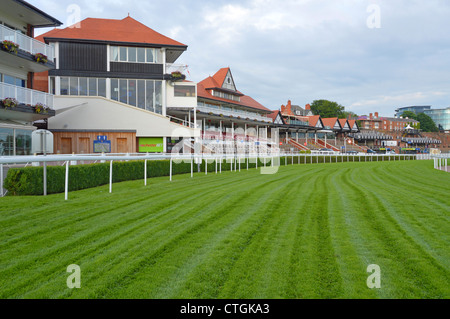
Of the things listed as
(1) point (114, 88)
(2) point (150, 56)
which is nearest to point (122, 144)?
(1) point (114, 88)

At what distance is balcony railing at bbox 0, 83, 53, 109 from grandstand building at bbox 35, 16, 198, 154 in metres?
5.72

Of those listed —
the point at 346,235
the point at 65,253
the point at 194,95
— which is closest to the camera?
the point at 65,253

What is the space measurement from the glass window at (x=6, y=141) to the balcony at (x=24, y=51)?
3.76m

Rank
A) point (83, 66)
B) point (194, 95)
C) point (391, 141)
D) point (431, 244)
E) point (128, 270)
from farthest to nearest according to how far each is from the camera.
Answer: point (391, 141) → point (194, 95) → point (83, 66) → point (431, 244) → point (128, 270)

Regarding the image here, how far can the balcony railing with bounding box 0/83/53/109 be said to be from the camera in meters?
17.8

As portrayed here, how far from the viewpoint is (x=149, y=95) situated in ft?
104

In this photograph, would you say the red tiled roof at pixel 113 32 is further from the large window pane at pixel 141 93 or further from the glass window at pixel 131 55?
the large window pane at pixel 141 93

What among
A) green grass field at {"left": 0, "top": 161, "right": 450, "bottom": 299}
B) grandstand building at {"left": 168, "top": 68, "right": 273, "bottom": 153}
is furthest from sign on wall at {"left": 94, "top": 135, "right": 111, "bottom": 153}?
green grass field at {"left": 0, "top": 161, "right": 450, "bottom": 299}

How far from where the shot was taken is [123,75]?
3077 centimetres

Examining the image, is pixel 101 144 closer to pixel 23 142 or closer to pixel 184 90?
pixel 23 142

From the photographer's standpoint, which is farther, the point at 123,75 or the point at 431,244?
the point at 123,75

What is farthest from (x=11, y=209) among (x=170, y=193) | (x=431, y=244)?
(x=431, y=244)
